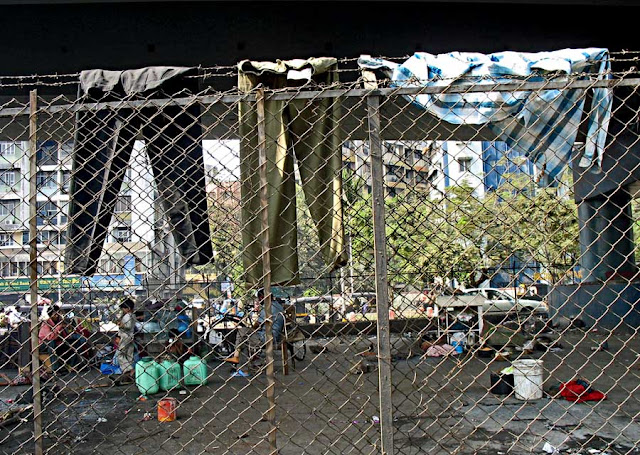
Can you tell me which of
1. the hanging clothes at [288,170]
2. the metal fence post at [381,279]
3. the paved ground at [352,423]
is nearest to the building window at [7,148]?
the hanging clothes at [288,170]

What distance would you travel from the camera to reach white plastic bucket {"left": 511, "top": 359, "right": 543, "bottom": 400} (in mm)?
6363

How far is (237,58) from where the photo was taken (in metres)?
9.89

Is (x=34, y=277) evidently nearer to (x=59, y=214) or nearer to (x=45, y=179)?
(x=45, y=179)

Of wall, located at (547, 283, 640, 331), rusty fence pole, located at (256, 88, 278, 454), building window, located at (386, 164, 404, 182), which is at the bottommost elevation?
wall, located at (547, 283, 640, 331)

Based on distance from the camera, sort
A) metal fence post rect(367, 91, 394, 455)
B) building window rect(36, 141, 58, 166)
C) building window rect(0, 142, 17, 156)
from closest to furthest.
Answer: metal fence post rect(367, 91, 394, 455), building window rect(36, 141, 58, 166), building window rect(0, 142, 17, 156)

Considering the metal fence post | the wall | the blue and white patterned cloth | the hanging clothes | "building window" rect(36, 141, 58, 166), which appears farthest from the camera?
the wall

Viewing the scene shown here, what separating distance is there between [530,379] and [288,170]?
443 centimetres

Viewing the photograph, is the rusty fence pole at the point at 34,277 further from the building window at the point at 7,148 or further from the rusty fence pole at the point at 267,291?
Result: the rusty fence pole at the point at 267,291

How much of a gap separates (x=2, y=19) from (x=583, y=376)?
10370 mm

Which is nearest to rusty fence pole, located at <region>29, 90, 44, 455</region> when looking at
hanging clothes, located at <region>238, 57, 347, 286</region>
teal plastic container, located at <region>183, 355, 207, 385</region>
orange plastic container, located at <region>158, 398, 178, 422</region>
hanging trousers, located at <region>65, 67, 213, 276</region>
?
hanging trousers, located at <region>65, 67, 213, 276</region>

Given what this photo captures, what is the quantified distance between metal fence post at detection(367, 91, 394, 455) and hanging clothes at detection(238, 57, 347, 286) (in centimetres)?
66

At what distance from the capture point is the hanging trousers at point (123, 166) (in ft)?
11.7

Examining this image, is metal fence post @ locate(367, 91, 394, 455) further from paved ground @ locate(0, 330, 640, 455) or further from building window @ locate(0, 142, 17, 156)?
building window @ locate(0, 142, 17, 156)

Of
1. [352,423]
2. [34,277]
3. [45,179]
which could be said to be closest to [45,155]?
[45,179]
